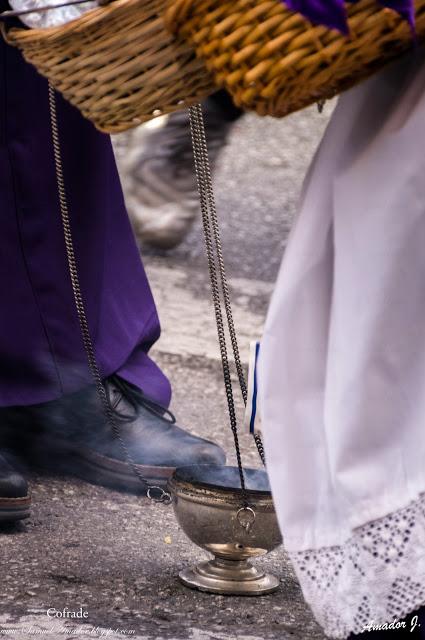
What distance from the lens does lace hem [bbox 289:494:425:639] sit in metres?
1.34

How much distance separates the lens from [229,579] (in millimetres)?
1869

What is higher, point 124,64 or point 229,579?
point 124,64

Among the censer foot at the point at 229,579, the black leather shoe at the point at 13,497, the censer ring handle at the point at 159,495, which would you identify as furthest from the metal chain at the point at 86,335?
the censer foot at the point at 229,579

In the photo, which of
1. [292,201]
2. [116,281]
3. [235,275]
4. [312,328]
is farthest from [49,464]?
[292,201]

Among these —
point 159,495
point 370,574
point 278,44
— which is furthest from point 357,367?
point 159,495

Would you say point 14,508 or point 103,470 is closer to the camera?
point 14,508

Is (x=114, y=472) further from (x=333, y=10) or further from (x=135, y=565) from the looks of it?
(x=333, y=10)

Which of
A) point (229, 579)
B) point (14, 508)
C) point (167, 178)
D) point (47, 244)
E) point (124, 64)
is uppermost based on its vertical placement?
point (167, 178)

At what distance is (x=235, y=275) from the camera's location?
4.05 metres

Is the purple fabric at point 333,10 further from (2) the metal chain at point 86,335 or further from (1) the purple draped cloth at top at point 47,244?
(1) the purple draped cloth at top at point 47,244

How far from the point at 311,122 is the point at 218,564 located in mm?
5503

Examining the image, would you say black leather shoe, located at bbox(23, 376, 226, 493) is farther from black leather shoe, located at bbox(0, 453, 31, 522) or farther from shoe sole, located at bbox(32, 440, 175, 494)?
black leather shoe, located at bbox(0, 453, 31, 522)

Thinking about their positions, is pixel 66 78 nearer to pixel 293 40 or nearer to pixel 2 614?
pixel 293 40

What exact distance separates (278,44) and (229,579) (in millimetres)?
949
